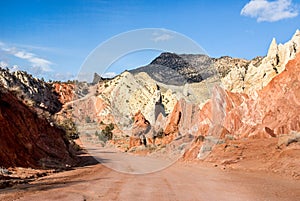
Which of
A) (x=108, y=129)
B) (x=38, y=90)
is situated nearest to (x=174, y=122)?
(x=108, y=129)

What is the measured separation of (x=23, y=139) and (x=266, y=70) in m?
27.6

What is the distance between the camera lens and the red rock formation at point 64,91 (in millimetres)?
105562

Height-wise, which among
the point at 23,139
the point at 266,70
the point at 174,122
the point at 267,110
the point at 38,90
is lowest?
the point at 23,139

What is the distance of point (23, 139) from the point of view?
20.2m

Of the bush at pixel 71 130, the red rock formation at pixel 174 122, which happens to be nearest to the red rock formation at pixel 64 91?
the bush at pixel 71 130

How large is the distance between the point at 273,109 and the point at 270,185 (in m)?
16.7

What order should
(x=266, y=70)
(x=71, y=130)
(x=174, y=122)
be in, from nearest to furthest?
(x=266, y=70) → (x=174, y=122) → (x=71, y=130)

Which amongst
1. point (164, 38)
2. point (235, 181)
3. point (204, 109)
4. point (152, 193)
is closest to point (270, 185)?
point (235, 181)

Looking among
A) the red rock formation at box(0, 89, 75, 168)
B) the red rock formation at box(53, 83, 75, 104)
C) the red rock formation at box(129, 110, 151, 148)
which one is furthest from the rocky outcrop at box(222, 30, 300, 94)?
the red rock formation at box(53, 83, 75, 104)

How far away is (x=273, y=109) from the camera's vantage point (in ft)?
94.3

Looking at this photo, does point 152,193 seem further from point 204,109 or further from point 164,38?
point 204,109

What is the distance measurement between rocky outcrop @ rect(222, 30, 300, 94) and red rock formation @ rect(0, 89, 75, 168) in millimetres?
21262

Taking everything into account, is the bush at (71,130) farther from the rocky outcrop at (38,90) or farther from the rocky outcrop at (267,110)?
the rocky outcrop at (38,90)

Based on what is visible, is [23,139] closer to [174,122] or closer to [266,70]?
[174,122]
